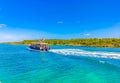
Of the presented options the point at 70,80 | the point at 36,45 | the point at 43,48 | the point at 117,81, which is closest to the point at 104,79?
the point at 117,81

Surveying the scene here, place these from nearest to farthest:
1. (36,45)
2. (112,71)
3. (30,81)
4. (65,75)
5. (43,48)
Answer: (30,81) → (65,75) → (112,71) → (43,48) → (36,45)

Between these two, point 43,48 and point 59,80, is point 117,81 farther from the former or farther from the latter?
point 43,48

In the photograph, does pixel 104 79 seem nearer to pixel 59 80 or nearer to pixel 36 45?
pixel 59 80

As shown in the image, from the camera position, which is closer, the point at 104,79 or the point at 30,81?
the point at 30,81

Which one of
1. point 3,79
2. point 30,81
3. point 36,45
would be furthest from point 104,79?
point 36,45

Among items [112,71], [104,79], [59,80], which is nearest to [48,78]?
[59,80]

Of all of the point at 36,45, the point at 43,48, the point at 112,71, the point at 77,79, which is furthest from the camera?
the point at 36,45

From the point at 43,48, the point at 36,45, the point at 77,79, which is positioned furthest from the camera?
the point at 36,45

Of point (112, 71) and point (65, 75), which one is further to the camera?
point (112, 71)

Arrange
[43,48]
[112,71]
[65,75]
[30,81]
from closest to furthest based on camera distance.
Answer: [30,81] → [65,75] → [112,71] → [43,48]
